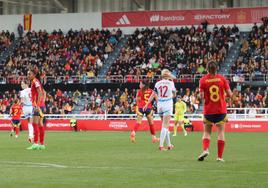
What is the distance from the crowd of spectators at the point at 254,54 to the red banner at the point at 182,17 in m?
2.16

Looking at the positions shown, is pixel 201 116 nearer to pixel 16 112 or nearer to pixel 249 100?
pixel 249 100

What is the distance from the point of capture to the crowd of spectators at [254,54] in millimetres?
50250

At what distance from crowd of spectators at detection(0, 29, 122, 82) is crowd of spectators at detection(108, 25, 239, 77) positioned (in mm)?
1896

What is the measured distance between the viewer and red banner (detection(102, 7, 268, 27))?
5750cm

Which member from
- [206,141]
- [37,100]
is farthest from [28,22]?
[206,141]

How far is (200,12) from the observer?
194ft

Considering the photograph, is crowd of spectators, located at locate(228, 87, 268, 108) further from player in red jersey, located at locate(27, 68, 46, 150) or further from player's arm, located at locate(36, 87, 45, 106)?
player's arm, located at locate(36, 87, 45, 106)

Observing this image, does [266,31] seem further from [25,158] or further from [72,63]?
[25,158]

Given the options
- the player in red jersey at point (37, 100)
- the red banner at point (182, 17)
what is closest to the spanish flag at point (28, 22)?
the red banner at point (182, 17)

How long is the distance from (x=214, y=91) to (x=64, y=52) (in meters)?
43.9

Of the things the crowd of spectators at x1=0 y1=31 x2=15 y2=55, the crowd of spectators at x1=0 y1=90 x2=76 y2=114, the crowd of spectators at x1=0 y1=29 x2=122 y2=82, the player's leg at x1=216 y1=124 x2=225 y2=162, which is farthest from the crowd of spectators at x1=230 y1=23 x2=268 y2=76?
the player's leg at x1=216 y1=124 x2=225 y2=162

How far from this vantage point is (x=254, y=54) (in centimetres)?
5241

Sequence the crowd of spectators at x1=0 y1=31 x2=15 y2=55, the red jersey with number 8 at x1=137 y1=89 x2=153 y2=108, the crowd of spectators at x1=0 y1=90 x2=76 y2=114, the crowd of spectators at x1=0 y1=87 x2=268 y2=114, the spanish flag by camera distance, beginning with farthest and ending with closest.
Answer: the spanish flag, the crowd of spectators at x1=0 y1=31 x2=15 y2=55, the crowd of spectators at x1=0 y1=90 x2=76 y2=114, the crowd of spectators at x1=0 y1=87 x2=268 y2=114, the red jersey with number 8 at x1=137 y1=89 x2=153 y2=108

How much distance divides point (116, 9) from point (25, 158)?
1894 inches
